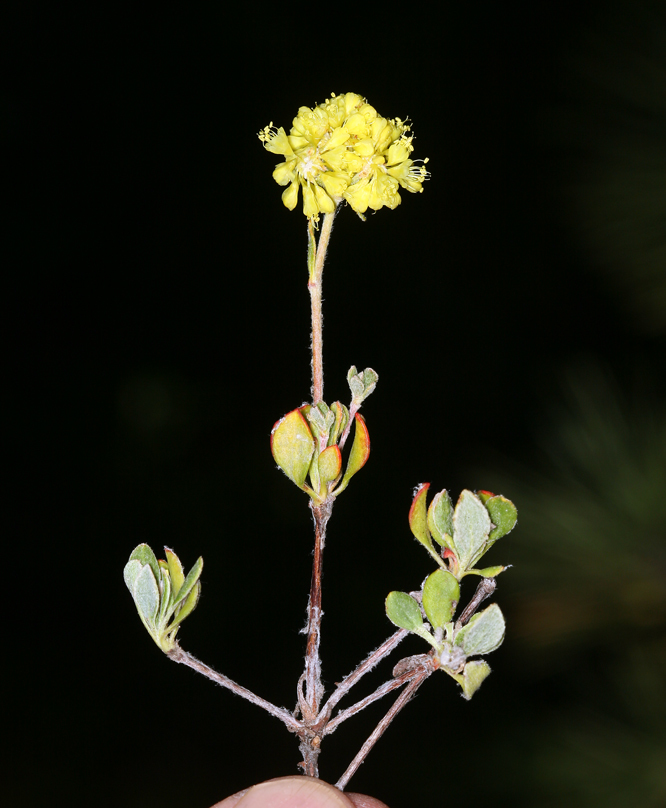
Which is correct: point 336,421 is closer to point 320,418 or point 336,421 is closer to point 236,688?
point 320,418

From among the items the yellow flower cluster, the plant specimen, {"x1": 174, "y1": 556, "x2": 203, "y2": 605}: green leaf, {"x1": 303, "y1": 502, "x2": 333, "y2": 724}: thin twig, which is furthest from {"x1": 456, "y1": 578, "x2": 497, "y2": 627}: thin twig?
the yellow flower cluster

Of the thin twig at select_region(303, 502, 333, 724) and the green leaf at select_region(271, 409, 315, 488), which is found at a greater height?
the green leaf at select_region(271, 409, 315, 488)

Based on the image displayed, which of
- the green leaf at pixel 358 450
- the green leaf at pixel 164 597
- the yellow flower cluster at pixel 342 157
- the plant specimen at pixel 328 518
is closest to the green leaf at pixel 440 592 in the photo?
the plant specimen at pixel 328 518

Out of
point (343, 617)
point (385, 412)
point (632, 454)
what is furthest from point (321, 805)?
point (385, 412)

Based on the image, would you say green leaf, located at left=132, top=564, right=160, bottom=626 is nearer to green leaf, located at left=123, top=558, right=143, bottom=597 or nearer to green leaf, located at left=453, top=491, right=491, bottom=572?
green leaf, located at left=123, top=558, right=143, bottom=597

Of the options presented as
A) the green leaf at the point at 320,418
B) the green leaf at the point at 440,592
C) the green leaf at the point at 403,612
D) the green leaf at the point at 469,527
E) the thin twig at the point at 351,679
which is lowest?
the thin twig at the point at 351,679

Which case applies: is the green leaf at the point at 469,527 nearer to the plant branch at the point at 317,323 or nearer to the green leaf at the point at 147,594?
the plant branch at the point at 317,323
